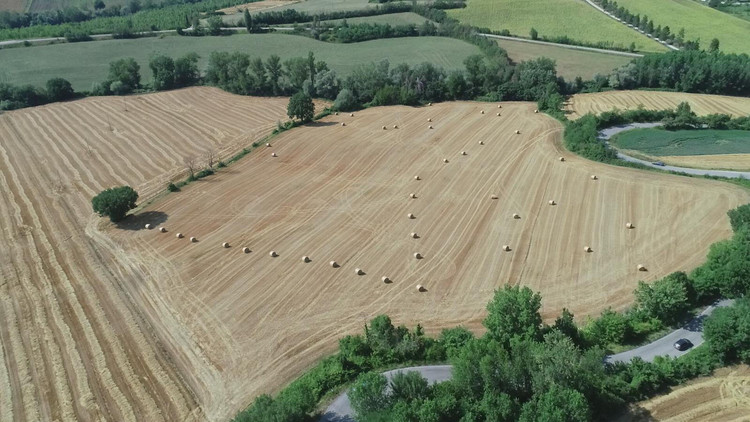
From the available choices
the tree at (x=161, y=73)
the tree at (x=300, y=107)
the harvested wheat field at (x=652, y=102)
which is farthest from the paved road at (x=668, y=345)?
the tree at (x=161, y=73)

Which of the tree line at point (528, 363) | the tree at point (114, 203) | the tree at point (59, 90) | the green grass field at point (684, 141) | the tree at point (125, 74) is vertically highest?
the tree at point (125, 74)

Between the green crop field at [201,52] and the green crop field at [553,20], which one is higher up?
the green crop field at [553,20]

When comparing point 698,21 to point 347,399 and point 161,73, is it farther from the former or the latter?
point 347,399

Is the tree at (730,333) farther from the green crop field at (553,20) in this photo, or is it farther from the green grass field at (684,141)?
the green crop field at (553,20)

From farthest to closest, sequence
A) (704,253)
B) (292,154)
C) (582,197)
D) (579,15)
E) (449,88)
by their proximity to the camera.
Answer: (579,15)
(449,88)
(292,154)
(582,197)
(704,253)

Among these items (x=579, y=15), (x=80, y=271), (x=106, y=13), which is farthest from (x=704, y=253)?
(x=106, y=13)

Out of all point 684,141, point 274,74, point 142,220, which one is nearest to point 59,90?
point 274,74

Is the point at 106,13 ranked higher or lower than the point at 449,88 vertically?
higher

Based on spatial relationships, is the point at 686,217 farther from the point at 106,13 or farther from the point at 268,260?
the point at 106,13
